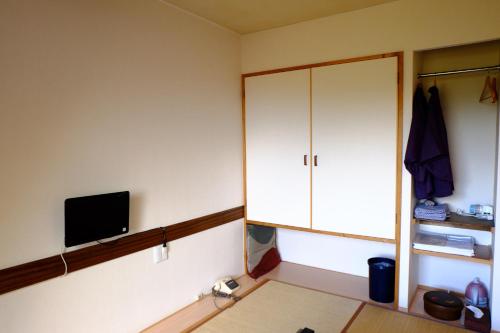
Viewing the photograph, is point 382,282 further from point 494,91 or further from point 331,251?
point 494,91

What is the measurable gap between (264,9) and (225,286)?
2.19 m

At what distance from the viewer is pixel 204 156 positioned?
2.91 meters

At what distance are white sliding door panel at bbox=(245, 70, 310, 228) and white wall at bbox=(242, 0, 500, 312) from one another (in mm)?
206

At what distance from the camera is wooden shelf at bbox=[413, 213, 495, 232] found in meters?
2.43

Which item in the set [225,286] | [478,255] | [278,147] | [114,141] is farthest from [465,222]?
[114,141]

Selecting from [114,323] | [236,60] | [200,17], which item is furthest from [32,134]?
[236,60]

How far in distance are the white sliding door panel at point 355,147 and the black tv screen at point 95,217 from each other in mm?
1556

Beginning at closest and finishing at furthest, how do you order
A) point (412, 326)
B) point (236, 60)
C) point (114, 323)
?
1. point (114, 323)
2. point (412, 326)
3. point (236, 60)

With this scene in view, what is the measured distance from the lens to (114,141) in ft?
7.27

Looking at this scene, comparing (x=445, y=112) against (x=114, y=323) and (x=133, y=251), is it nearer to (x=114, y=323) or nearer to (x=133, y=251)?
(x=133, y=251)

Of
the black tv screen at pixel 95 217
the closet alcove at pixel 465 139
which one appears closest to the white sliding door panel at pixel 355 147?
the closet alcove at pixel 465 139

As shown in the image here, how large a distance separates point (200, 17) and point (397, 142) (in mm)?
1771

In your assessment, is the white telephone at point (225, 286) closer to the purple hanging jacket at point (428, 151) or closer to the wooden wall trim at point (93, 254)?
the wooden wall trim at point (93, 254)

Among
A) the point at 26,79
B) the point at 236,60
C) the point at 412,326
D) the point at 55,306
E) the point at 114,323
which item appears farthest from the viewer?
the point at 236,60
